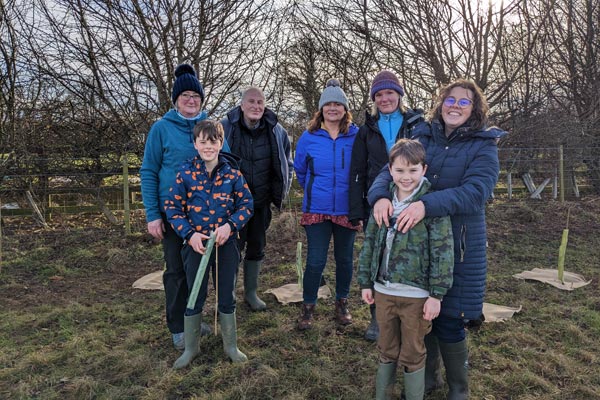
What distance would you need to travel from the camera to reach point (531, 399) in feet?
7.42

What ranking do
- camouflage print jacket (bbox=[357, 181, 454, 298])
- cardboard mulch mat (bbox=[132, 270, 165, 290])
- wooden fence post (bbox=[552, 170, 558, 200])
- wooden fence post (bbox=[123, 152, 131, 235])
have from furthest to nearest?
wooden fence post (bbox=[552, 170, 558, 200]) < wooden fence post (bbox=[123, 152, 131, 235]) < cardboard mulch mat (bbox=[132, 270, 165, 290]) < camouflage print jacket (bbox=[357, 181, 454, 298])

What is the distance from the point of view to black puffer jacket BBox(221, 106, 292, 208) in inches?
124

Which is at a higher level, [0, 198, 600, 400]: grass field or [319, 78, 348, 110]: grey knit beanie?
[319, 78, 348, 110]: grey knit beanie

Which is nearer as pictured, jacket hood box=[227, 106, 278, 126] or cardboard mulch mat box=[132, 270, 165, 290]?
jacket hood box=[227, 106, 278, 126]

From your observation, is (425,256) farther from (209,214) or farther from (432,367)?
(209,214)

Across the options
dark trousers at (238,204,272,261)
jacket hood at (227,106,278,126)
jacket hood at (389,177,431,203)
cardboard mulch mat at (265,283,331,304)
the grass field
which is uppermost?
jacket hood at (227,106,278,126)

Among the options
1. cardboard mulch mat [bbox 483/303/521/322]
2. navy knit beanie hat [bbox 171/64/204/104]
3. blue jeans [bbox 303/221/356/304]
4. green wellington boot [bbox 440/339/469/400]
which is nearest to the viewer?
green wellington boot [bbox 440/339/469/400]

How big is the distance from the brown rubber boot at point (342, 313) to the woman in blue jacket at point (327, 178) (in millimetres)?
265

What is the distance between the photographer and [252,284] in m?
3.57

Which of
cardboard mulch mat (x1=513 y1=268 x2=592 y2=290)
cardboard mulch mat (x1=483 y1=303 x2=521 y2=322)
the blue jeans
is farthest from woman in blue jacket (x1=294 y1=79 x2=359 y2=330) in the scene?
cardboard mulch mat (x1=513 y1=268 x2=592 y2=290)

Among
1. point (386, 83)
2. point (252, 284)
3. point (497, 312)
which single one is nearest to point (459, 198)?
point (386, 83)

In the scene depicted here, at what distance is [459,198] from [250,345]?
5.87 ft

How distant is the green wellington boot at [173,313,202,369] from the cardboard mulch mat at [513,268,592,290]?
3.38 m

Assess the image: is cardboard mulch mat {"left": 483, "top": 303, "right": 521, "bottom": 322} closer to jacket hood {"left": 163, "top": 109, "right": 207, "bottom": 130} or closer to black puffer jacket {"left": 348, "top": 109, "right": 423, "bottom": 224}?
black puffer jacket {"left": 348, "top": 109, "right": 423, "bottom": 224}
